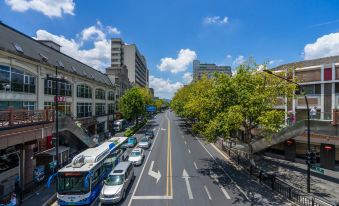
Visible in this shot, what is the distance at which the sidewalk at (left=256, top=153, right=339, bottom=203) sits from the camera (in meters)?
19.1

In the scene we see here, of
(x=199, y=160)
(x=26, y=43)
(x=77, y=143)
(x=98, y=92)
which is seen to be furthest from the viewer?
(x=98, y=92)

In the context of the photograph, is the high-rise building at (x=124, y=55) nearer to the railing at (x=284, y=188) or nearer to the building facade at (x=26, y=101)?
the building facade at (x=26, y=101)

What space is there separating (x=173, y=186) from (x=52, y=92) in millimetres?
21733

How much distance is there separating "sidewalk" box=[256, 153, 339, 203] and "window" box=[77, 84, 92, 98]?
31.4 m

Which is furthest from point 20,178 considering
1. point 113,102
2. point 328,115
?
point 113,102

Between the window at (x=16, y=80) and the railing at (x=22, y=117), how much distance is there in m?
5.39

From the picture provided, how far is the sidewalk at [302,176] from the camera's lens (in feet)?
62.6

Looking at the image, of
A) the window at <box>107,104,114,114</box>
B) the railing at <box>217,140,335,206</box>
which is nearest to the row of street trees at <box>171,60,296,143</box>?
the railing at <box>217,140,335,206</box>

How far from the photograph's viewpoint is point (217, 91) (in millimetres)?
22562

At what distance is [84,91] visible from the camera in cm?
4228

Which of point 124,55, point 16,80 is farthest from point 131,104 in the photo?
point 124,55

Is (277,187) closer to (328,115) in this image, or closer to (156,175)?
(328,115)

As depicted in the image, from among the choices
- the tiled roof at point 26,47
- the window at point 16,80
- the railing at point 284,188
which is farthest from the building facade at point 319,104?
the tiled roof at point 26,47

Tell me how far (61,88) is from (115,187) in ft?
73.4
